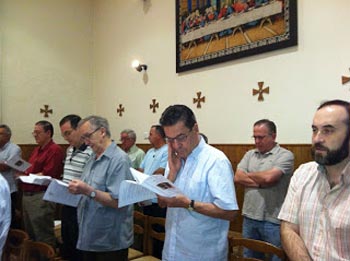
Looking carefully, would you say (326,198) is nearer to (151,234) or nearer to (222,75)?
(151,234)

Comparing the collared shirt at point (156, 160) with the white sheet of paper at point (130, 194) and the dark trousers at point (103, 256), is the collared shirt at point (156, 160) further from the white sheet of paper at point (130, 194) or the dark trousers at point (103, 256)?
the white sheet of paper at point (130, 194)

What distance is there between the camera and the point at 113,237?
2338 millimetres

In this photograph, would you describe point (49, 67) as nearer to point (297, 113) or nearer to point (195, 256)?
point (297, 113)

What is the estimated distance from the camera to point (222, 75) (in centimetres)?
476

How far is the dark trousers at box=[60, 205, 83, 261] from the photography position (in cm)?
267

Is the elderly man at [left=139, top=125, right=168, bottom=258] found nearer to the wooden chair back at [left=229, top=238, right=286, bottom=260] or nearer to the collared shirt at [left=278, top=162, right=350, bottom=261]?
the wooden chair back at [left=229, top=238, right=286, bottom=260]

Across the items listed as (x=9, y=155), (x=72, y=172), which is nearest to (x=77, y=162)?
(x=72, y=172)

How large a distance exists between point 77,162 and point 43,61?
4161mm

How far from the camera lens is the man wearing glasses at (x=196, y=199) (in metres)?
1.74

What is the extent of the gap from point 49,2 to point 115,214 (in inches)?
219

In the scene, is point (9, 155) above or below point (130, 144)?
below

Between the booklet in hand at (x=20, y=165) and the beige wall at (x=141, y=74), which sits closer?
the beige wall at (x=141, y=74)

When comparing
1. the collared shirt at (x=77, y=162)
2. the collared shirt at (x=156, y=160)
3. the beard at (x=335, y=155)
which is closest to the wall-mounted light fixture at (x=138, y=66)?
the collared shirt at (x=156, y=160)

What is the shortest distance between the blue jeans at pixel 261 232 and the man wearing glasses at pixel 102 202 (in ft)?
4.14
